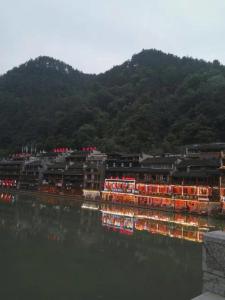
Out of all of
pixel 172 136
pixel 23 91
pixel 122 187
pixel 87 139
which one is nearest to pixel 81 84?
pixel 23 91

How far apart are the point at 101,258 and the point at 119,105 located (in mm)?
100257

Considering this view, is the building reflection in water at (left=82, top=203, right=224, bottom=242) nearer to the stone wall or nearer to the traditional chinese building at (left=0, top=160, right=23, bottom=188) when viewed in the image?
the stone wall

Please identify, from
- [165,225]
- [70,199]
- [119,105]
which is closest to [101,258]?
[165,225]

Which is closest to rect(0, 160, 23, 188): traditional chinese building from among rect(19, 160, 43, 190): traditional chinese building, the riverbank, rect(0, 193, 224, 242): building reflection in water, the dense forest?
rect(19, 160, 43, 190): traditional chinese building

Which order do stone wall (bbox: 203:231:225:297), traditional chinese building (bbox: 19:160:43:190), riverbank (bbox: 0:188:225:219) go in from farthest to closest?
traditional chinese building (bbox: 19:160:43:190) < riverbank (bbox: 0:188:225:219) < stone wall (bbox: 203:231:225:297)

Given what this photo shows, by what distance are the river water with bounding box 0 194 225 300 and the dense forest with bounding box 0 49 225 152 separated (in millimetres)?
49525

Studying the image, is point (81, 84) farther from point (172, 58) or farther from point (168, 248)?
point (168, 248)

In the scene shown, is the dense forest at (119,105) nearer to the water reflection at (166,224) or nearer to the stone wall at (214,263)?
the water reflection at (166,224)

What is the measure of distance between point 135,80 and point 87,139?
38.3 metres

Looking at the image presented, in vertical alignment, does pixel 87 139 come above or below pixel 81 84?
below

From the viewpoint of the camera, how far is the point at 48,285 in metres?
17.6

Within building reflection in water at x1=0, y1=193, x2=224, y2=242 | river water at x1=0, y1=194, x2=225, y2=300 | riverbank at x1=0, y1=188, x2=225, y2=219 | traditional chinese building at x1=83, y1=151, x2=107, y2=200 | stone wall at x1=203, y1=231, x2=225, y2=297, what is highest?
traditional chinese building at x1=83, y1=151, x2=107, y2=200

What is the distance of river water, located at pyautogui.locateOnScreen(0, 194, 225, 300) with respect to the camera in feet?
55.9

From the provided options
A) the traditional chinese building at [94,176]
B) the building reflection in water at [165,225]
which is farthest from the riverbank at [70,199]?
the building reflection in water at [165,225]
